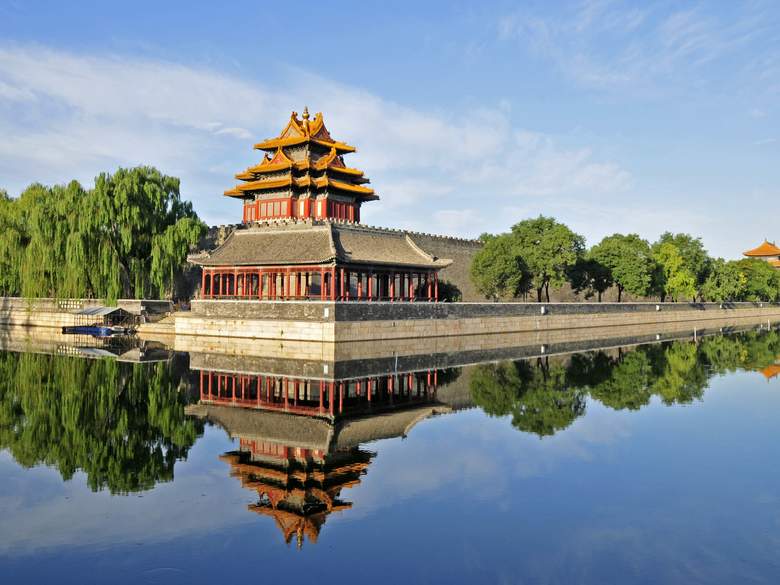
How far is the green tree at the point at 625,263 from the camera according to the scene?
52.5 metres

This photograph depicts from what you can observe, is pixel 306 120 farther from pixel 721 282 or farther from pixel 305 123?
pixel 721 282

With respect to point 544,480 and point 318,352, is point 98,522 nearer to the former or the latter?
point 544,480

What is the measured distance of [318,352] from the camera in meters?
28.0

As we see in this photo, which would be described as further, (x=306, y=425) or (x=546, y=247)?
(x=546, y=247)

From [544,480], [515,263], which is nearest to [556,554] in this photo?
[544,480]

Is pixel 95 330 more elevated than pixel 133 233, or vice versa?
pixel 133 233

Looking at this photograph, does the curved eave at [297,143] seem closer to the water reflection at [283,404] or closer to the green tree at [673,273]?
the water reflection at [283,404]

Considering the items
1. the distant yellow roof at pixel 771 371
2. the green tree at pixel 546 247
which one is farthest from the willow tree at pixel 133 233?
the distant yellow roof at pixel 771 371

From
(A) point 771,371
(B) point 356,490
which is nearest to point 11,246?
(B) point 356,490

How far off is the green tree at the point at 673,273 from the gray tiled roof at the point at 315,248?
2996cm

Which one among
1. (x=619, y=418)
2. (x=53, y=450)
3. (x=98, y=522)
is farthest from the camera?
(x=619, y=418)

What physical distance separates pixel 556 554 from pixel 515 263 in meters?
37.1

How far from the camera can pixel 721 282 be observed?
65312 mm

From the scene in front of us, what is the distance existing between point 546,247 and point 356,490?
37922mm
